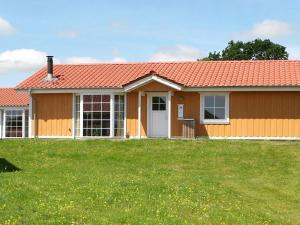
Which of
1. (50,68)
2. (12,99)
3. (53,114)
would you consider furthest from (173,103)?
(12,99)

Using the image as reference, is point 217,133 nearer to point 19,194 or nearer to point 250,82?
point 250,82

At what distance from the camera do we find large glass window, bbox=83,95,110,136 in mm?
25203

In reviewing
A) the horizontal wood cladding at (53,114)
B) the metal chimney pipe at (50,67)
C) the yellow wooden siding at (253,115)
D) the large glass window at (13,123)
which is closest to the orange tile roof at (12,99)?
the large glass window at (13,123)

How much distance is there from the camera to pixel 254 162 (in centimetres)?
1862

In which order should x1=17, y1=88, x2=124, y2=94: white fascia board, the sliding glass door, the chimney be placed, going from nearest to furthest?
x1=17, y1=88, x2=124, y2=94: white fascia board, the sliding glass door, the chimney

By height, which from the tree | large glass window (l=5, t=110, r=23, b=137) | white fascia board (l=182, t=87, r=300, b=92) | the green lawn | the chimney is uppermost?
the tree

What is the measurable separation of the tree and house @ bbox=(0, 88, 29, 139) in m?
31.9

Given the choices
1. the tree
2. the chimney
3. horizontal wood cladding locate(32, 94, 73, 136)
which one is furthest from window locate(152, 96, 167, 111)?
the tree

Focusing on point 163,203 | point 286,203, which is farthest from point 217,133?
point 163,203

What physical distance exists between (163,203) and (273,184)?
515cm

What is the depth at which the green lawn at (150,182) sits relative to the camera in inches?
412

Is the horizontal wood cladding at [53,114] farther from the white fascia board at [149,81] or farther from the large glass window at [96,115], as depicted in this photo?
the white fascia board at [149,81]

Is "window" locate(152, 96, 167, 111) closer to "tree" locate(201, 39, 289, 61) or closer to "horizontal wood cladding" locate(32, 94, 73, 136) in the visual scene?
"horizontal wood cladding" locate(32, 94, 73, 136)

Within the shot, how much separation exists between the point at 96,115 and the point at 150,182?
37.8ft
